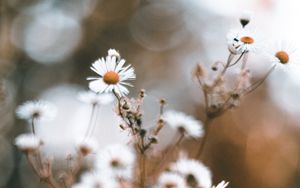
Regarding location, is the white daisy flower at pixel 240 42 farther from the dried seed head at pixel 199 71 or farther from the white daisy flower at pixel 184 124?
the white daisy flower at pixel 184 124

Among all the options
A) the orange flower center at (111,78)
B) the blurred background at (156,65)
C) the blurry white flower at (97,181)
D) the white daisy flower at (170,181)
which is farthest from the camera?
the blurred background at (156,65)

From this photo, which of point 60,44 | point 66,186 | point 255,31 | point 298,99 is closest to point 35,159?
point 66,186

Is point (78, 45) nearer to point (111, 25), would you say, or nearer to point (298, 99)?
point (111, 25)

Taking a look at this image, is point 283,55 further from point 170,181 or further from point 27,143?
point 27,143

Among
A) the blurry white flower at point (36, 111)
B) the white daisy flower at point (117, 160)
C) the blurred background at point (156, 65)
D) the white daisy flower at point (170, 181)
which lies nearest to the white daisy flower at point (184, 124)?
the white daisy flower at point (117, 160)

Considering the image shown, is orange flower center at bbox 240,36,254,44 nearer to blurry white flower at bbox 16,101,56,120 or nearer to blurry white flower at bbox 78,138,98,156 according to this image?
blurry white flower at bbox 78,138,98,156

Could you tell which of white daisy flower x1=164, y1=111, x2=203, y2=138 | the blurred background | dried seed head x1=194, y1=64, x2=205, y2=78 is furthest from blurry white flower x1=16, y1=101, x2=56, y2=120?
the blurred background
